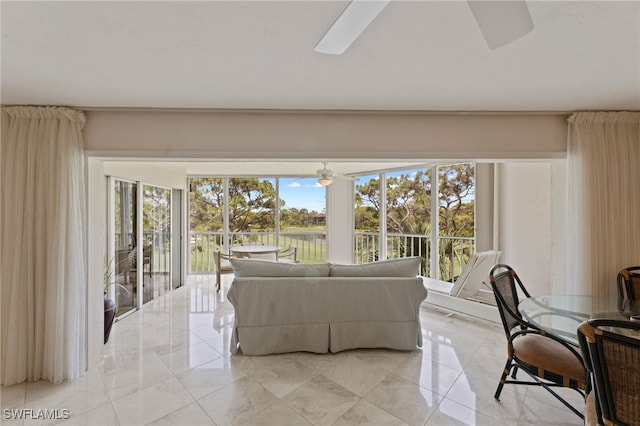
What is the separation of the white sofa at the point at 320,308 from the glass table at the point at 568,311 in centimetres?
92

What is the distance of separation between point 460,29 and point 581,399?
2736mm

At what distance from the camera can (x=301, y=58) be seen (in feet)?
5.77

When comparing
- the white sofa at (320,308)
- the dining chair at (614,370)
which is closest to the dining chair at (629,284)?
the white sofa at (320,308)

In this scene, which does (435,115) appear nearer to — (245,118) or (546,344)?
(245,118)

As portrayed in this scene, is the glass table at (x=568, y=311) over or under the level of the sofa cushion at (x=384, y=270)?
under

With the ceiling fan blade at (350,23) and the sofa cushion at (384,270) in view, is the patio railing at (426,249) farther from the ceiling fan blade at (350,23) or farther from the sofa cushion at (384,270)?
the ceiling fan blade at (350,23)

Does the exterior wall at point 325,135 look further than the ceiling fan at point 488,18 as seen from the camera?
Yes

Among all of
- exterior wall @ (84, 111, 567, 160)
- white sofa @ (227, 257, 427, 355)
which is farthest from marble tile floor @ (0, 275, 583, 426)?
exterior wall @ (84, 111, 567, 160)

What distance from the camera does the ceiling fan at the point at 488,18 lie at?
91 centimetres

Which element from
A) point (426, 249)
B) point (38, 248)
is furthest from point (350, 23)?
point (426, 249)

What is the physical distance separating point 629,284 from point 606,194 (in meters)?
0.82

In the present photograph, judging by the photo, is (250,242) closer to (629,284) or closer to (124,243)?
(124,243)

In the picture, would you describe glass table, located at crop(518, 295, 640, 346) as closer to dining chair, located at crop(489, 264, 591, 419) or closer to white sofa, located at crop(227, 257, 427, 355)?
dining chair, located at crop(489, 264, 591, 419)

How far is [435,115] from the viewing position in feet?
9.14
